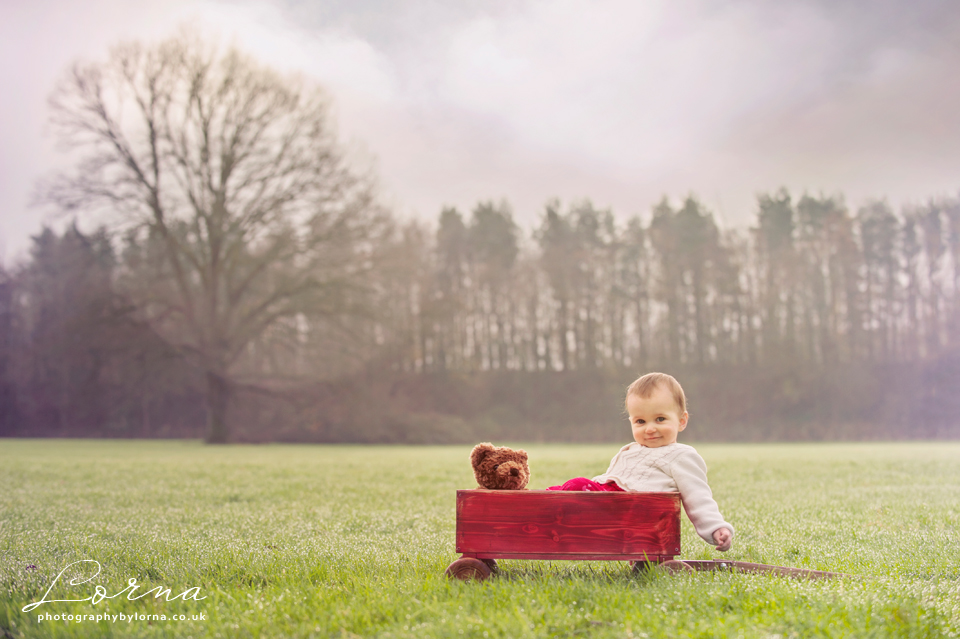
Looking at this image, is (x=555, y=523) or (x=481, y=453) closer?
(x=555, y=523)

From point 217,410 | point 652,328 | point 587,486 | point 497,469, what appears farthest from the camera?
point 652,328

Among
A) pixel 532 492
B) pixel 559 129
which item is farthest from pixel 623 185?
pixel 532 492

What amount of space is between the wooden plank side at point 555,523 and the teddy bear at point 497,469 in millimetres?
166

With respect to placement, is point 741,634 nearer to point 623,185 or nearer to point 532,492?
point 532,492

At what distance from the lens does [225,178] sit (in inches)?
1087

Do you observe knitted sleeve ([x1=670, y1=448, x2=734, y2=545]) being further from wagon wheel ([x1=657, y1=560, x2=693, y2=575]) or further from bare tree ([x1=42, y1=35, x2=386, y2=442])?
bare tree ([x1=42, y1=35, x2=386, y2=442])

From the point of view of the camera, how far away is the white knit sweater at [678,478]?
11.4ft

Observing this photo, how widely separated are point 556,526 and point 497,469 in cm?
43

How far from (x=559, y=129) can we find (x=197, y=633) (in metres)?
20.3

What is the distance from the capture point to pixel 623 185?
135 ft

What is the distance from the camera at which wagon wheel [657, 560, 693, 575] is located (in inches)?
A: 132

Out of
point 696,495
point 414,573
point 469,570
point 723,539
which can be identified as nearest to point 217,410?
point 414,573
